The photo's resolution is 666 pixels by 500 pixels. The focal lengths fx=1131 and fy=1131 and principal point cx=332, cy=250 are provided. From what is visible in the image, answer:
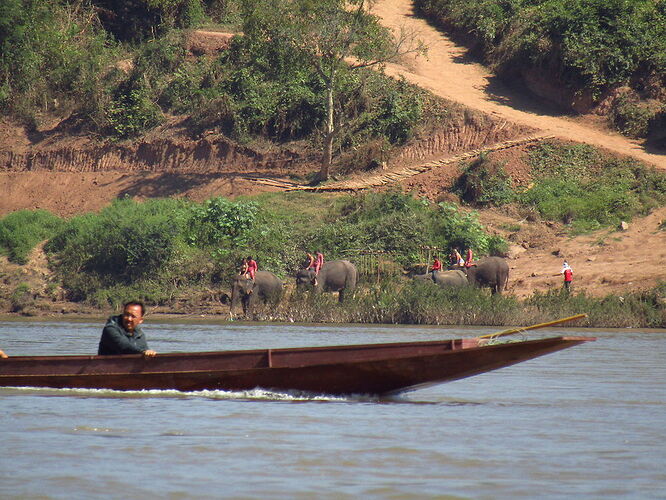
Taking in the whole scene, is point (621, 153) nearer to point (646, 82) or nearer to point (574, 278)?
point (646, 82)

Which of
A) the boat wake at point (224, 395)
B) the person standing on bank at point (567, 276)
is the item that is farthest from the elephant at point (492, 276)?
the boat wake at point (224, 395)

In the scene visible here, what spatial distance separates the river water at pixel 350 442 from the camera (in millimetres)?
8992

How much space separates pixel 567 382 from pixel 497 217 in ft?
66.4

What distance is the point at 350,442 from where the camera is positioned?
11031 mm

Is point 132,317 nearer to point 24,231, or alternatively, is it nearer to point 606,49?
point 24,231

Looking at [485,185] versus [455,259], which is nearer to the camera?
[455,259]

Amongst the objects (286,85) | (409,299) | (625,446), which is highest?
(286,85)

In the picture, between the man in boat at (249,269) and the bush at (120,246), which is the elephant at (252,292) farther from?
the bush at (120,246)

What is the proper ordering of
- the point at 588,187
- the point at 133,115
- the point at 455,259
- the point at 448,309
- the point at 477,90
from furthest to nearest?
the point at 477,90, the point at 133,115, the point at 588,187, the point at 455,259, the point at 448,309

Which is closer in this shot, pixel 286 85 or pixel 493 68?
pixel 286 85

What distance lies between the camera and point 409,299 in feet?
96.2

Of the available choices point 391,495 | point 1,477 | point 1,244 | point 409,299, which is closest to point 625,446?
point 391,495

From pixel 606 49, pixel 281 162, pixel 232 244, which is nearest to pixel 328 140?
pixel 281 162

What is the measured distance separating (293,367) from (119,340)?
7.44 ft
